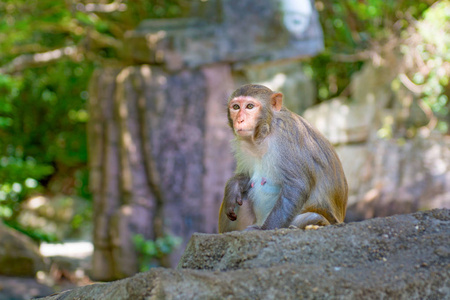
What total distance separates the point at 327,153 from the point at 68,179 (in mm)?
14008

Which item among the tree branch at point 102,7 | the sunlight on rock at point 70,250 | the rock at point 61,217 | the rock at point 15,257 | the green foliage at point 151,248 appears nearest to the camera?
the rock at point 15,257

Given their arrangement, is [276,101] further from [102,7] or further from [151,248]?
[102,7]

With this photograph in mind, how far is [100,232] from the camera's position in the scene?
9.81 m

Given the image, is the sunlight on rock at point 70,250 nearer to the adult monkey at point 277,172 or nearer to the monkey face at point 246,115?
the adult monkey at point 277,172

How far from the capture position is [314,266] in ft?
8.93

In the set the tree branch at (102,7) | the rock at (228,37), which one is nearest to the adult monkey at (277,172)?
the rock at (228,37)

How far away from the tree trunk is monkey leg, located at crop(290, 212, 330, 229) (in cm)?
578

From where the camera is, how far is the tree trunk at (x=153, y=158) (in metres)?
9.55

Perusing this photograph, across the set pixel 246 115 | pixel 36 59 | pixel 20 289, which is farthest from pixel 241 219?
pixel 36 59

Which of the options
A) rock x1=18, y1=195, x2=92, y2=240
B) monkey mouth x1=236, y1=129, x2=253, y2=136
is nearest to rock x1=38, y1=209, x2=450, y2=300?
monkey mouth x1=236, y1=129, x2=253, y2=136

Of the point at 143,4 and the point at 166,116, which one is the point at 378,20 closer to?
the point at 143,4

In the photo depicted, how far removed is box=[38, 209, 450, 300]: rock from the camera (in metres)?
2.52

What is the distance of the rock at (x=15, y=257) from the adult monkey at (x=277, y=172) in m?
5.48

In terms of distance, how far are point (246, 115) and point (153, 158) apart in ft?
18.6
